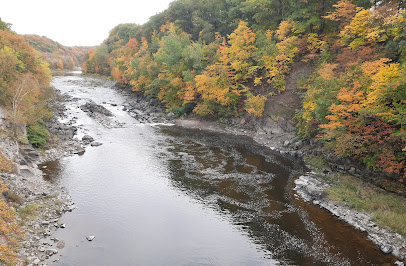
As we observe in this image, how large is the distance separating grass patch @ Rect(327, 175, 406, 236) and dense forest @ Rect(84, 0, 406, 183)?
201 cm

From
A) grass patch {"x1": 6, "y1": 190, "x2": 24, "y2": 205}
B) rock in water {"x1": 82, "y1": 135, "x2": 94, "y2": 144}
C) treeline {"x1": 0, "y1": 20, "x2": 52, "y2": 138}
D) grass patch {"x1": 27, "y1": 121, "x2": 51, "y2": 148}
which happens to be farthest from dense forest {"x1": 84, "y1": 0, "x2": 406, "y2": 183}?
grass patch {"x1": 6, "y1": 190, "x2": 24, "y2": 205}

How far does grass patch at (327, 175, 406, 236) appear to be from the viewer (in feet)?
59.8

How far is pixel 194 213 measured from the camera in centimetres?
2052

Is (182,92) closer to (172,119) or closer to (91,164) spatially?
(172,119)

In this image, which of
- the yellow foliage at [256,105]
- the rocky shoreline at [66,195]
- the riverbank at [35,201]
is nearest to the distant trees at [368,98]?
the rocky shoreline at [66,195]

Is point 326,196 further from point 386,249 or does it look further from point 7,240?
point 7,240

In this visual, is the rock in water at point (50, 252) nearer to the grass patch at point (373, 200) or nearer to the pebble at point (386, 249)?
the pebble at point (386, 249)

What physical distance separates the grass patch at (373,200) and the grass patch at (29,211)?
73.8 feet

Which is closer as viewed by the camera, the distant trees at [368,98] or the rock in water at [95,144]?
the distant trees at [368,98]

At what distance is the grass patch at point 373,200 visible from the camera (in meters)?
18.2

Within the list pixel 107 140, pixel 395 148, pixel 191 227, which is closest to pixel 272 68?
pixel 395 148

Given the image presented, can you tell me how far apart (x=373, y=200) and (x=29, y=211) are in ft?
82.9

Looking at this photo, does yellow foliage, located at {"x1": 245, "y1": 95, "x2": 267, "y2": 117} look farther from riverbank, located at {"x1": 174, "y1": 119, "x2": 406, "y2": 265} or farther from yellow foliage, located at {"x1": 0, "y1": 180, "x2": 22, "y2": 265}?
yellow foliage, located at {"x1": 0, "y1": 180, "x2": 22, "y2": 265}

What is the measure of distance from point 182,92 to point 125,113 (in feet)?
39.2
